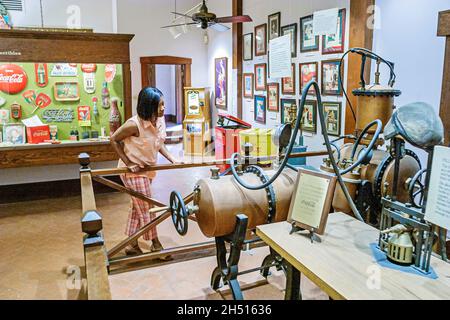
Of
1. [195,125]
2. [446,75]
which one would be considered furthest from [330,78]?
[195,125]

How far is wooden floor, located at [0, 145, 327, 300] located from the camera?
3.21 metres

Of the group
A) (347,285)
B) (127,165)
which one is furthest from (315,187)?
(127,165)

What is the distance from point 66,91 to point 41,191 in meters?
1.64

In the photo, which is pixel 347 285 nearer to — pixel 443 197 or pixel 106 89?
pixel 443 197

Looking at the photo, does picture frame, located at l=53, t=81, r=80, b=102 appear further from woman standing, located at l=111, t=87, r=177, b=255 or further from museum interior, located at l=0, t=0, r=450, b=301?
woman standing, located at l=111, t=87, r=177, b=255

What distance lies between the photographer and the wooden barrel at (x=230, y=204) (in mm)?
2439

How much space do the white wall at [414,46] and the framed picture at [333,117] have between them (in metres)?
0.96

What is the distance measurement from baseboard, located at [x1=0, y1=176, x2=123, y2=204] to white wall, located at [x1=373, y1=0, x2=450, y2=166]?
466 centimetres

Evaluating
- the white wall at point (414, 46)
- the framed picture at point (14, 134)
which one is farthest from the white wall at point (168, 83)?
the white wall at point (414, 46)

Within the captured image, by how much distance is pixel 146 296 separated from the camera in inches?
124

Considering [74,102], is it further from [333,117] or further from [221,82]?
[221,82]

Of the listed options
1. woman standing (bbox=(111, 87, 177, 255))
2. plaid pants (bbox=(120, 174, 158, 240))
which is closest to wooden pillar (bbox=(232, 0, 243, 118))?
woman standing (bbox=(111, 87, 177, 255))

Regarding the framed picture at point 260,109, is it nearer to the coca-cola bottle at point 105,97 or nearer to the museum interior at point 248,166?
the museum interior at point 248,166

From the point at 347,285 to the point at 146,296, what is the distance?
2.19 m
